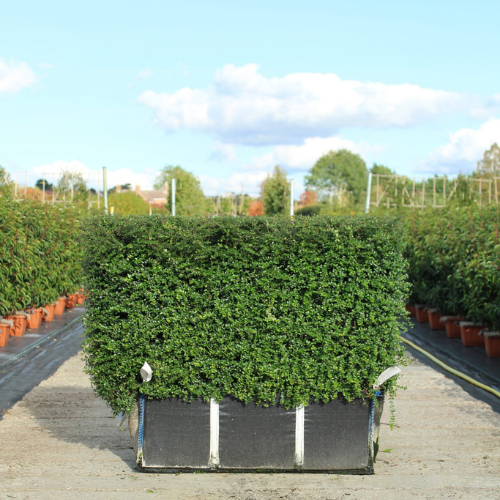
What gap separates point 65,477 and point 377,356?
2477 mm

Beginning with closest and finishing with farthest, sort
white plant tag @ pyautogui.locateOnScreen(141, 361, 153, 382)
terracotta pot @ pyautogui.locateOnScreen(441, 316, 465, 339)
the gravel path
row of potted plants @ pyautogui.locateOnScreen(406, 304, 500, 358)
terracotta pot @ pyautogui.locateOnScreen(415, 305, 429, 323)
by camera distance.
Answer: the gravel path → white plant tag @ pyautogui.locateOnScreen(141, 361, 153, 382) → row of potted plants @ pyautogui.locateOnScreen(406, 304, 500, 358) → terracotta pot @ pyautogui.locateOnScreen(441, 316, 465, 339) → terracotta pot @ pyautogui.locateOnScreen(415, 305, 429, 323)

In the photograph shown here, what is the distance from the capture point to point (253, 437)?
4.49m

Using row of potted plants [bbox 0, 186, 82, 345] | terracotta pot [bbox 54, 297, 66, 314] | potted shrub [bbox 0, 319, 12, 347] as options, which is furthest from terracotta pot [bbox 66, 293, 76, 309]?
potted shrub [bbox 0, 319, 12, 347]

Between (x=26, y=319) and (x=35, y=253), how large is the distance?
1.35 metres

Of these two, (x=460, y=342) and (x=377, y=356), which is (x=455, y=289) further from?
(x=377, y=356)

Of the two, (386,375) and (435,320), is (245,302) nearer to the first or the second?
(386,375)

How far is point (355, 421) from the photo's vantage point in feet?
14.9

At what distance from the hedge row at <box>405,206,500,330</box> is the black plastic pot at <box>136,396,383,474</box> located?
15.6 feet

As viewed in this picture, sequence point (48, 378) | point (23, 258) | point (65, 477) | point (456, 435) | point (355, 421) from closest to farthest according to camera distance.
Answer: point (65, 477) → point (355, 421) → point (456, 435) → point (48, 378) → point (23, 258)

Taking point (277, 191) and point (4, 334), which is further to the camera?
point (277, 191)

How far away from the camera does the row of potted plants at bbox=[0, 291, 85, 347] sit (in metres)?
9.96

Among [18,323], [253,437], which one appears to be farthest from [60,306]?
[253,437]

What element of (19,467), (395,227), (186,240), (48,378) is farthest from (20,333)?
(395,227)

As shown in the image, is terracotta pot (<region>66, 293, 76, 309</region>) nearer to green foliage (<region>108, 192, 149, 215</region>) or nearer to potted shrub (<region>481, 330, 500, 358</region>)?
potted shrub (<region>481, 330, 500, 358</region>)
